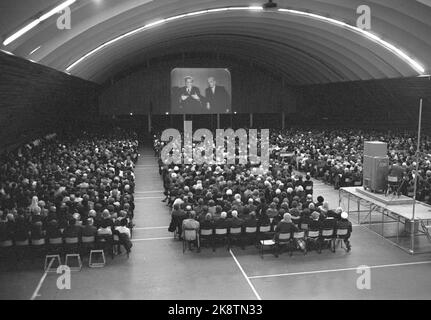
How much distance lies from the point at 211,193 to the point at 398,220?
6.71 m

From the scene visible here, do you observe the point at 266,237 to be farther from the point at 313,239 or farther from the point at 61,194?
the point at 61,194

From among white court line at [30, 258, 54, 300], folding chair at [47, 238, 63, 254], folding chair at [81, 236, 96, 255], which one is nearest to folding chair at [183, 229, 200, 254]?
folding chair at [81, 236, 96, 255]

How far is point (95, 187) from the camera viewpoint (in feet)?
58.3

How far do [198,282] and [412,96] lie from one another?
87.8 ft

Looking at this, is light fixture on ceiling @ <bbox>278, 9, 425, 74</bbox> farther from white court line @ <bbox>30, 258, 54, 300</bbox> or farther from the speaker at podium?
white court line @ <bbox>30, 258, 54, 300</bbox>

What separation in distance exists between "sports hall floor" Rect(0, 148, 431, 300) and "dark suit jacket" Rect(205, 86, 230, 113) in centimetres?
3239

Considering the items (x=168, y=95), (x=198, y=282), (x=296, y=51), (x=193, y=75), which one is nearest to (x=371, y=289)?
(x=198, y=282)

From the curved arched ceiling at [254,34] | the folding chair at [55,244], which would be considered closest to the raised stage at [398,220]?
the curved arched ceiling at [254,34]

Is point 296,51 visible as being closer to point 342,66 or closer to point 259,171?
point 342,66

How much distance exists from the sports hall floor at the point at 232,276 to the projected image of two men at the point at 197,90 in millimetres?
31611

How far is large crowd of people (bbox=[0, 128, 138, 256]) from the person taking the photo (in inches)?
522

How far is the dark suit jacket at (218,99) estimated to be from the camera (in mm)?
46503

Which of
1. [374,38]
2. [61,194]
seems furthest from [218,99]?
[61,194]

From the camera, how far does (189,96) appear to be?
45.7 metres
